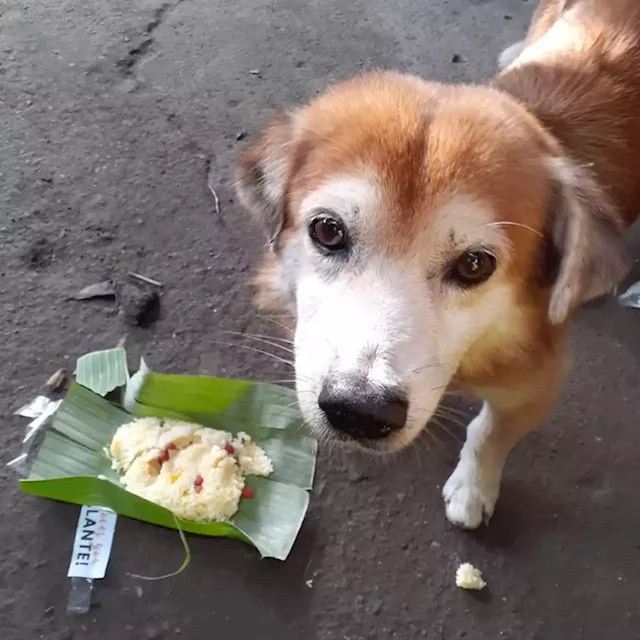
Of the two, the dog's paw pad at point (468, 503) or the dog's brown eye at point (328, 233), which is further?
the dog's paw pad at point (468, 503)

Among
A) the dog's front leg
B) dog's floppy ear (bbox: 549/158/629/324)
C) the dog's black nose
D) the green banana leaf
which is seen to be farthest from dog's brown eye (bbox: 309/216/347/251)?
the green banana leaf

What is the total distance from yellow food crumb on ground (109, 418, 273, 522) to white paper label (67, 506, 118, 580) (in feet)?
0.30

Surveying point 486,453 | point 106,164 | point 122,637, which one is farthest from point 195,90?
point 122,637

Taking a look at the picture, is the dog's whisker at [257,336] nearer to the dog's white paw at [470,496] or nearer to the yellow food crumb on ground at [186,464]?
the yellow food crumb on ground at [186,464]

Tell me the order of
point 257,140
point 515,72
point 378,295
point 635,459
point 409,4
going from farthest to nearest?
point 409,4
point 635,459
point 515,72
point 257,140
point 378,295

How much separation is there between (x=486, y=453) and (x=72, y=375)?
1.08 m

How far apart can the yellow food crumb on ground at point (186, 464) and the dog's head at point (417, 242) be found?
1.64 feet

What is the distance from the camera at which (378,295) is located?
1.30 metres

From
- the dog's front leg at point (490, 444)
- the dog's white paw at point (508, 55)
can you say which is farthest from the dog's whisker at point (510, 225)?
the dog's white paw at point (508, 55)

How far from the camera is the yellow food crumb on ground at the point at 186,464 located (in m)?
1.76

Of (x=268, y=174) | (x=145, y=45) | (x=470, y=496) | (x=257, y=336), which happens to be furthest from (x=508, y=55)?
(x=470, y=496)

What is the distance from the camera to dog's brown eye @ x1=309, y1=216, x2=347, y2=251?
1.36 metres

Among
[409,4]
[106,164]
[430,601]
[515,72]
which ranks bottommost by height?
[430,601]

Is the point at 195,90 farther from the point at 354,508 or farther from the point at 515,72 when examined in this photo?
the point at 354,508
